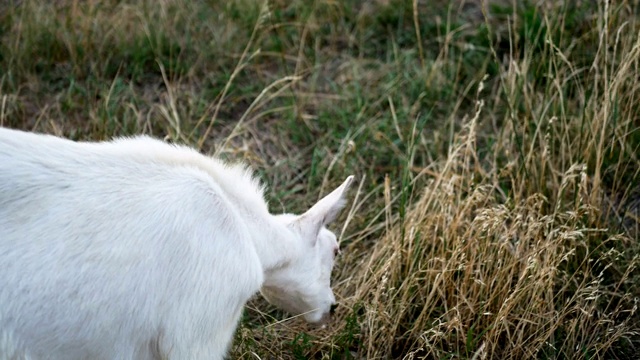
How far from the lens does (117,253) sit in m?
3.65

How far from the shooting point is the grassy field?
4.93 m

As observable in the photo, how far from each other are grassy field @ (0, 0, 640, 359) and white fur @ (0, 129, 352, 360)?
97cm

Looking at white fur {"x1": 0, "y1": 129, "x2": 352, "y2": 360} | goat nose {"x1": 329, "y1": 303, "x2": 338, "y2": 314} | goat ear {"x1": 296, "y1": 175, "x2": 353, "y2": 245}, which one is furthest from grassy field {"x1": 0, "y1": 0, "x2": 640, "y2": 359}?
white fur {"x1": 0, "y1": 129, "x2": 352, "y2": 360}

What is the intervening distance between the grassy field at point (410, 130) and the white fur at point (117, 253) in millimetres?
974

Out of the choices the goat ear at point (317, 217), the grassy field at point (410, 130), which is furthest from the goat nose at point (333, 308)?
the goat ear at point (317, 217)

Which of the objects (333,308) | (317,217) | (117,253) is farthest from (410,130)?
(117,253)

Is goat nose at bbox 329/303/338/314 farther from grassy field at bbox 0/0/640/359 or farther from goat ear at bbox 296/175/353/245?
goat ear at bbox 296/175/353/245

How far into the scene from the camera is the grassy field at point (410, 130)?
4934mm

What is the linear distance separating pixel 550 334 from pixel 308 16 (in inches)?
141

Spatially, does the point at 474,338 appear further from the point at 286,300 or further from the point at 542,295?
the point at 286,300

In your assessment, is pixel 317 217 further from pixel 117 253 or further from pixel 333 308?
pixel 117 253

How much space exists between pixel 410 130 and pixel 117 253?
3145mm

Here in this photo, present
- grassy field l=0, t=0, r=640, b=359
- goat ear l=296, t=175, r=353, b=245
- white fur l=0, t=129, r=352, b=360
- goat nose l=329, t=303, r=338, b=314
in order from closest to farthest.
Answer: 1. white fur l=0, t=129, r=352, b=360
2. goat ear l=296, t=175, r=353, b=245
3. goat nose l=329, t=303, r=338, b=314
4. grassy field l=0, t=0, r=640, b=359

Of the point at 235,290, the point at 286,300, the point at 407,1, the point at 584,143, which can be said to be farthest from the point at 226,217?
the point at 407,1
